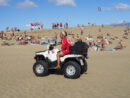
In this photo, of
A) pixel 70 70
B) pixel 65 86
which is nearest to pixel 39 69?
pixel 70 70

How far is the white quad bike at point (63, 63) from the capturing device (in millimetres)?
8398

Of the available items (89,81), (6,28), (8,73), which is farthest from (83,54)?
(6,28)

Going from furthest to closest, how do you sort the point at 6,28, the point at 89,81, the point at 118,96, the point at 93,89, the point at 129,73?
Answer: the point at 6,28, the point at 129,73, the point at 89,81, the point at 93,89, the point at 118,96

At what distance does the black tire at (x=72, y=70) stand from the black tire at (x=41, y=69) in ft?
2.55

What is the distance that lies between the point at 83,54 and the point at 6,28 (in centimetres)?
3324

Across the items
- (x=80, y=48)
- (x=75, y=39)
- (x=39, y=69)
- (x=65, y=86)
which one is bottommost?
(x=65, y=86)

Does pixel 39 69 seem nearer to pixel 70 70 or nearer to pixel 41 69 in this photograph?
pixel 41 69

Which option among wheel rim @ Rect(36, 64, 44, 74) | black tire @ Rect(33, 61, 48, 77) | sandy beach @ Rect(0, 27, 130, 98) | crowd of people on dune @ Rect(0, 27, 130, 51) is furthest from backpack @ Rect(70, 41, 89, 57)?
crowd of people on dune @ Rect(0, 27, 130, 51)

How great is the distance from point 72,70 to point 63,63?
1.56 feet

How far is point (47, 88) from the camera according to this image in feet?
23.5

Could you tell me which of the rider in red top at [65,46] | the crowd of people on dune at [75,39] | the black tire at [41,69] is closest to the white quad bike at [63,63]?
the black tire at [41,69]

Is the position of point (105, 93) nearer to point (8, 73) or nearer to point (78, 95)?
point (78, 95)

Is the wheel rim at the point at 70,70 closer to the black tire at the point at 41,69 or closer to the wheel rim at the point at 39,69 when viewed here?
the black tire at the point at 41,69

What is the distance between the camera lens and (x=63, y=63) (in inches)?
344
